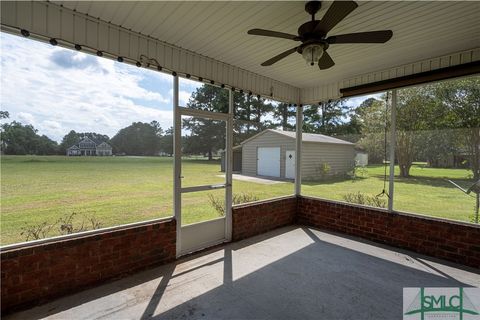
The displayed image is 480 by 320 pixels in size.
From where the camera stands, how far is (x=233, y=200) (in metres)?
3.97

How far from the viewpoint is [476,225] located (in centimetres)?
310

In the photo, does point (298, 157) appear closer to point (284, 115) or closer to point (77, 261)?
point (284, 115)

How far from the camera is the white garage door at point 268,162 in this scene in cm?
452

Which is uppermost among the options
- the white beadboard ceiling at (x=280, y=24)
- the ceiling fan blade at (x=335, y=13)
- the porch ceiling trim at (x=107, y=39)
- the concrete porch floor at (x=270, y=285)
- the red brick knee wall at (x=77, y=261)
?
the white beadboard ceiling at (x=280, y=24)

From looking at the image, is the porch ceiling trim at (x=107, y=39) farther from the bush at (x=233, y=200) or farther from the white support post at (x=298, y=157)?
the bush at (x=233, y=200)

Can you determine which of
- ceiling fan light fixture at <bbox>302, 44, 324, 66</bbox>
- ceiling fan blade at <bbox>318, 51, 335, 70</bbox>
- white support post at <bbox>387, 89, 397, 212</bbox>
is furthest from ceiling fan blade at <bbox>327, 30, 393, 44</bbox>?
white support post at <bbox>387, 89, 397, 212</bbox>

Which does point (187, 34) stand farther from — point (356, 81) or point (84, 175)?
point (356, 81)

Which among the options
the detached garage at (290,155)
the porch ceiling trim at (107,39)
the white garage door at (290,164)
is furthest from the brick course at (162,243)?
the porch ceiling trim at (107,39)

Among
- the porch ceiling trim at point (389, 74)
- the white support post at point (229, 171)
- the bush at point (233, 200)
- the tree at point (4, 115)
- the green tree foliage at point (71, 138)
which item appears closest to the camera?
the tree at point (4, 115)

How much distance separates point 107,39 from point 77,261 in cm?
231

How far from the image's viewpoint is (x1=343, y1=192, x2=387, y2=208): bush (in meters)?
3.99

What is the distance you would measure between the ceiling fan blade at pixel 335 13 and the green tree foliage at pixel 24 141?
2838 millimetres

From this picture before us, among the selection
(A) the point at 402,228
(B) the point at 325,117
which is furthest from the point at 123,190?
(A) the point at 402,228

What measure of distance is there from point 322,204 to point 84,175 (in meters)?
3.86
